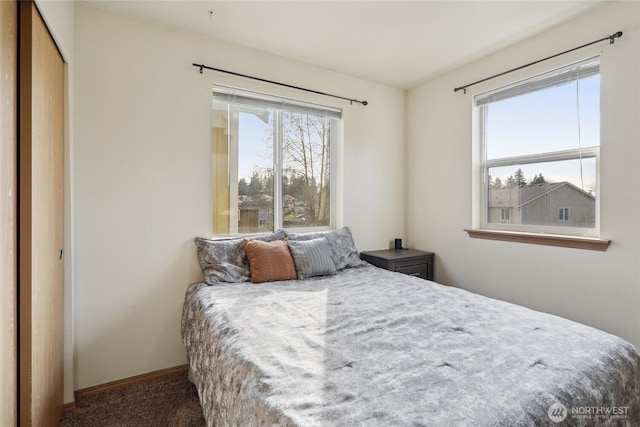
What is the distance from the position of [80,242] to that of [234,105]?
1537 millimetres

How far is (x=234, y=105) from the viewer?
2711 millimetres

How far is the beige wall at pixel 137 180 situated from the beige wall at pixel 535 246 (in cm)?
187

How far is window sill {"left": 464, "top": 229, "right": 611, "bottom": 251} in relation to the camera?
7.04ft

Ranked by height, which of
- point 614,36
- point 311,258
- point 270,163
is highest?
point 614,36

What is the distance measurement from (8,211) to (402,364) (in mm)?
1609

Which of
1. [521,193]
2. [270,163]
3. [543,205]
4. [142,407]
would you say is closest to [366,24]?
[270,163]

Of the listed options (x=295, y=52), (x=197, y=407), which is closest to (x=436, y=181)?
(x=295, y=52)

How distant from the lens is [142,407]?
1.95 m

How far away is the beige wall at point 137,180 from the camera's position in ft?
6.86

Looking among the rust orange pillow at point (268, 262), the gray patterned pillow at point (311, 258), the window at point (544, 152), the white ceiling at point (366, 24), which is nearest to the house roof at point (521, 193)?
the window at point (544, 152)

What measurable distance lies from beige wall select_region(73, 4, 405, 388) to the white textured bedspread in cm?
62

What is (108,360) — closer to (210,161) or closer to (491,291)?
(210,161)

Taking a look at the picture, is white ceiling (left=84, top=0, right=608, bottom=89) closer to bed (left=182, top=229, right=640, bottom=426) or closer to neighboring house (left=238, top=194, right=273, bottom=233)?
neighboring house (left=238, top=194, right=273, bottom=233)

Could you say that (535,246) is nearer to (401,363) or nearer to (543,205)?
(543,205)
